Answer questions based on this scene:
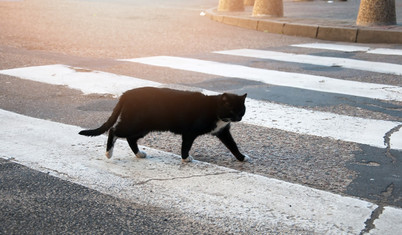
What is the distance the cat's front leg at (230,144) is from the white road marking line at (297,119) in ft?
2.96

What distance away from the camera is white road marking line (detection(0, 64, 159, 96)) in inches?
238

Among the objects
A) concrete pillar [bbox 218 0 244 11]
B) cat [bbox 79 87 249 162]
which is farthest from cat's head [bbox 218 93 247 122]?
concrete pillar [bbox 218 0 244 11]

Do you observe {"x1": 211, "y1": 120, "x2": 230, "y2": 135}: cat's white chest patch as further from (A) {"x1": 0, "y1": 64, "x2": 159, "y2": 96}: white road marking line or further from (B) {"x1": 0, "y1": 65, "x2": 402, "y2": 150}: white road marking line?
(A) {"x1": 0, "y1": 64, "x2": 159, "y2": 96}: white road marking line

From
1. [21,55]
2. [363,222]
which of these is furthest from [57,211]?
[21,55]

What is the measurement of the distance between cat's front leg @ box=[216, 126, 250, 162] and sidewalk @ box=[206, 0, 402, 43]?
6.62 metres

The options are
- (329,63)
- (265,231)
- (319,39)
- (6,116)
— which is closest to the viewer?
(265,231)

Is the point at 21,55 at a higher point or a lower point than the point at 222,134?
lower

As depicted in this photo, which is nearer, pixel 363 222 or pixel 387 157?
pixel 363 222

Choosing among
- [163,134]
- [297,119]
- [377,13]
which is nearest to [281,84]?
[297,119]

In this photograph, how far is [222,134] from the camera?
157 inches

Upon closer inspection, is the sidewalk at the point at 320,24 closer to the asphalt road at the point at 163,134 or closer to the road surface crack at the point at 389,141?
the asphalt road at the point at 163,134

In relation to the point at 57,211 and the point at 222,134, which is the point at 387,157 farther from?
the point at 57,211

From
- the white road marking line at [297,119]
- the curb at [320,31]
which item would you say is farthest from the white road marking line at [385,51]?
the white road marking line at [297,119]

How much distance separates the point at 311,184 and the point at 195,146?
3.44ft
